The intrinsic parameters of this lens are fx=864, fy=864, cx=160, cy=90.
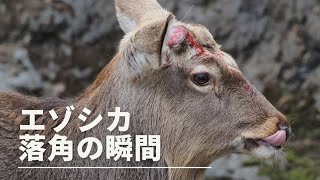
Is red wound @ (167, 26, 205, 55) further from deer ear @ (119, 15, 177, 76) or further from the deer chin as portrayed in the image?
the deer chin

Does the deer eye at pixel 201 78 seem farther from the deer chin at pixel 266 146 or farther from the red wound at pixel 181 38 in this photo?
the deer chin at pixel 266 146

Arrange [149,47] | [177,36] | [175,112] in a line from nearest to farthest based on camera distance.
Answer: [149,47] → [177,36] → [175,112]

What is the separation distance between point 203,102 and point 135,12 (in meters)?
0.73

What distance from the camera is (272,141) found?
407cm

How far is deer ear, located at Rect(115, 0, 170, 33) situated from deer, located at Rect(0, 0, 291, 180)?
239 millimetres

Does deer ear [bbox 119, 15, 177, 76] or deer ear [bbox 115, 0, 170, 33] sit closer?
deer ear [bbox 119, 15, 177, 76]

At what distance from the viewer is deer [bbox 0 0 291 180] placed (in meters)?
4.06

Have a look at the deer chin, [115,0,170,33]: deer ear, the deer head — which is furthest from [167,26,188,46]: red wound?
the deer chin

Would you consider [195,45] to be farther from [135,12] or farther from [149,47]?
[135,12]

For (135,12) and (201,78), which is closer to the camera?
(201,78)

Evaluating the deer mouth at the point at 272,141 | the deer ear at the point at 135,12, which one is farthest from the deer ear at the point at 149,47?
the deer mouth at the point at 272,141

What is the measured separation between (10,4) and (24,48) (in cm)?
40

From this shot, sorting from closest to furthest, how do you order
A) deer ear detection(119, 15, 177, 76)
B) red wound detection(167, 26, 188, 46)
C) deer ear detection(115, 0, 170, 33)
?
deer ear detection(119, 15, 177, 76)
red wound detection(167, 26, 188, 46)
deer ear detection(115, 0, 170, 33)

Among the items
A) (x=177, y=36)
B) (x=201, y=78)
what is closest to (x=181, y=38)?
(x=177, y=36)
